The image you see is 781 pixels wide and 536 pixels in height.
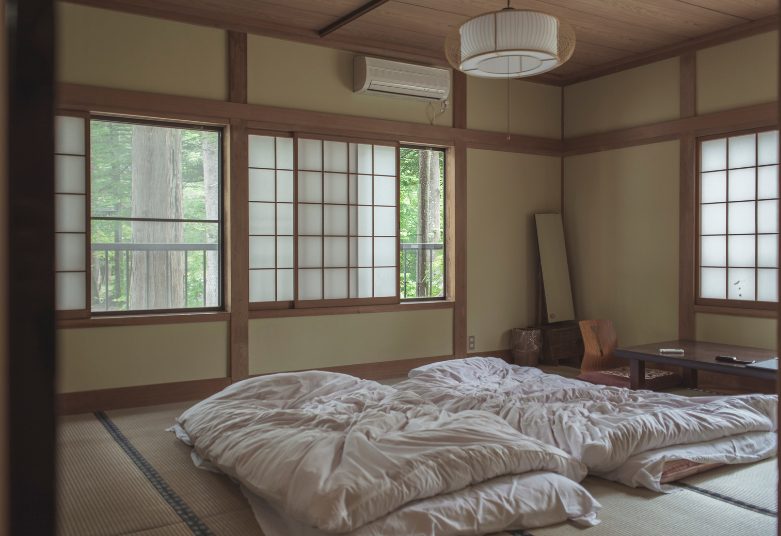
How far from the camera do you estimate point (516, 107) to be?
233 inches

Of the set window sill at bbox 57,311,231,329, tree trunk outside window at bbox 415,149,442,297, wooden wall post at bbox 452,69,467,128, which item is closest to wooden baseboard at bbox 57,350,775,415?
window sill at bbox 57,311,231,329

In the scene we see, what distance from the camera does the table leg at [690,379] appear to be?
471 centimetres

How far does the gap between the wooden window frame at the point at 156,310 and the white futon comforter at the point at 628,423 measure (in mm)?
1740

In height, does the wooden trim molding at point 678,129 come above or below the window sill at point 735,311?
above

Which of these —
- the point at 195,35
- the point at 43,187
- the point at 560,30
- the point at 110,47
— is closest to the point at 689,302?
the point at 560,30

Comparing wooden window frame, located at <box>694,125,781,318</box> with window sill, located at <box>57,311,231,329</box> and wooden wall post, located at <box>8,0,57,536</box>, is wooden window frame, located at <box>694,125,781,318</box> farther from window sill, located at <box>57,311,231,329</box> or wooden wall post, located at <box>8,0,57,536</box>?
wooden wall post, located at <box>8,0,57,536</box>

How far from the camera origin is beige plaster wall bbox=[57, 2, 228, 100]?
3.93m

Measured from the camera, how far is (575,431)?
2750mm

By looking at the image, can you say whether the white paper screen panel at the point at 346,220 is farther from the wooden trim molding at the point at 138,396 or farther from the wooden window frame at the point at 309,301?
the wooden trim molding at the point at 138,396

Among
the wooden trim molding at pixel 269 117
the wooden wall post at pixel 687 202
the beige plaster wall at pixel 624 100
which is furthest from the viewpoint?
the beige plaster wall at pixel 624 100

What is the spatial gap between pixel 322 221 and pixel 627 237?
9.41 feet

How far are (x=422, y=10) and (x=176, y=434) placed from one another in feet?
10.9

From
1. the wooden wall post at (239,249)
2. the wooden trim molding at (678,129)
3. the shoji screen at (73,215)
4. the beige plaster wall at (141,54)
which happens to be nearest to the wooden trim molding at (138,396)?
the wooden wall post at (239,249)

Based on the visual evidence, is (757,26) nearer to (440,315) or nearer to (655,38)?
(655,38)
